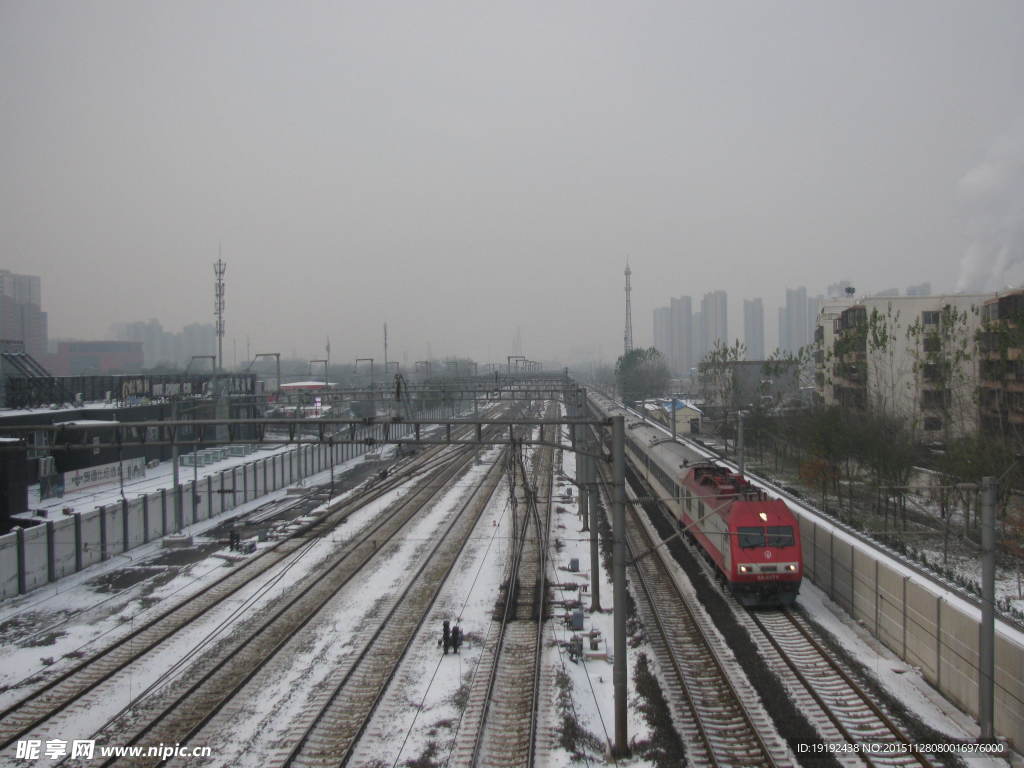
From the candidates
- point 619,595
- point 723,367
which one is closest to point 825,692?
point 619,595

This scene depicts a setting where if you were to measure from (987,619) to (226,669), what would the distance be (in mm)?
10832

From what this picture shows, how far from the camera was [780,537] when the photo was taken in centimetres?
1267

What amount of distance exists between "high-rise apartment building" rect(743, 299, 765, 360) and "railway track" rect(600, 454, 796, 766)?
147350 mm

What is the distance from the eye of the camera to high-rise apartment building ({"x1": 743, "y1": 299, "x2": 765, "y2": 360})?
15312cm

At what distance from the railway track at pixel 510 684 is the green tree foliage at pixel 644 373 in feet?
162

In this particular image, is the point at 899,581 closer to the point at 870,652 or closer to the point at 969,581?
the point at 870,652

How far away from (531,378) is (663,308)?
146354 millimetres

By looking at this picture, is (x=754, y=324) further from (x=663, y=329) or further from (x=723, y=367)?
(x=723, y=367)

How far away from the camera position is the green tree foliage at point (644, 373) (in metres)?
67.6

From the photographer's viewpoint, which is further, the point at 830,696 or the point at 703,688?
the point at 703,688

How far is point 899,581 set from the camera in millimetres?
10922

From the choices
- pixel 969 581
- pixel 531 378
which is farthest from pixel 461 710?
pixel 531 378

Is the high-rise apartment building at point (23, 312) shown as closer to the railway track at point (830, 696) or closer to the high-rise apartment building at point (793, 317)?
the railway track at point (830, 696)

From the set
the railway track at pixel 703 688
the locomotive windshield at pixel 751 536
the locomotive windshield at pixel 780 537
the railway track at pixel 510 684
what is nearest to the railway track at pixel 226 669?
the railway track at pixel 510 684
